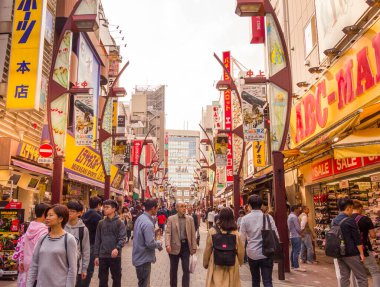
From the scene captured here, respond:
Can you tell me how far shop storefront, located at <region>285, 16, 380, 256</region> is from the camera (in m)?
8.67

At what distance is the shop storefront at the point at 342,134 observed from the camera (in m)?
8.67

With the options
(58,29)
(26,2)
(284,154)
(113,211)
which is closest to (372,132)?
(284,154)

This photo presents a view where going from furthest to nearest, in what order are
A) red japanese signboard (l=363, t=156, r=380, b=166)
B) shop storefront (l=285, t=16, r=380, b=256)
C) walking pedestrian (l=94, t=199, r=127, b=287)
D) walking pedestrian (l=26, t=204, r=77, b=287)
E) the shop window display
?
the shop window display
red japanese signboard (l=363, t=156, r=380, b=166)
shop storefront (l=285, t=16, r=380, b=256)
walking pedestrian (l=94, t=199, r=127, b=287)
walking pedestrian (l=26, t=204, r=77, b=287)

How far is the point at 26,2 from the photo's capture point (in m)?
13.6

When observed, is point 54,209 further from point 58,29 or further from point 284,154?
point 58,29

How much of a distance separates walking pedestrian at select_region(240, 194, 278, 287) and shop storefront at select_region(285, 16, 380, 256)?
2.59 meters

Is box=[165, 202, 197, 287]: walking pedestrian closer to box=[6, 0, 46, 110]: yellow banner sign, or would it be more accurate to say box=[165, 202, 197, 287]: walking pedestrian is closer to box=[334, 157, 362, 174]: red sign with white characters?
box=[334, 157, 362, 174]: red sign with white characters

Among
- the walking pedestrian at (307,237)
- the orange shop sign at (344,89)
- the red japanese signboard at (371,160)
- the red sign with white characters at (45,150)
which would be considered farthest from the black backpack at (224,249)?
the red sign with white characters at (45,150)

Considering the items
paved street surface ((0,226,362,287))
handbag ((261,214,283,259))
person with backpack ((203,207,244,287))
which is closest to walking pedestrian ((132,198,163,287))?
person with backpack ((203,207,244,287))

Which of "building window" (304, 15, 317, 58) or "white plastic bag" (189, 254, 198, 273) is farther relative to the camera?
"building window" (304, 15, 317, 58)

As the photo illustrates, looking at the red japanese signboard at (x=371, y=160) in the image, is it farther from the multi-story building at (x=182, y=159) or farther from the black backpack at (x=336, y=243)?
the multi-story building at (x=182, y=159)

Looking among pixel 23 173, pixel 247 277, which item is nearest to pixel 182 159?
pixel 23 173

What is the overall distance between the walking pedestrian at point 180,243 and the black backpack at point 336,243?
2.58 m

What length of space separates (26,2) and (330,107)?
11378 millimetres
